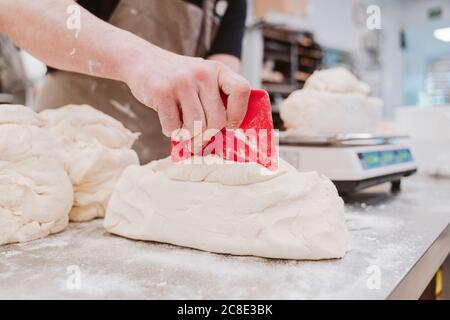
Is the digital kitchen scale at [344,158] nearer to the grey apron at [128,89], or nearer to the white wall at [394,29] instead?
the grey apron at [128,89]

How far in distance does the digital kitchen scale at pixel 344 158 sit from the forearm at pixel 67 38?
0.73 meters

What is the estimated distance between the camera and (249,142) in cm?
89

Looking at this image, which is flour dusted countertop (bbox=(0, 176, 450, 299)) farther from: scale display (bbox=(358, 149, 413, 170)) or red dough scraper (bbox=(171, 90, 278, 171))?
scale display (bbox=(358, 149, 413, 170))

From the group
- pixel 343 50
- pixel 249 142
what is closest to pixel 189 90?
pixel 249 142

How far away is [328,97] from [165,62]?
0.89 m

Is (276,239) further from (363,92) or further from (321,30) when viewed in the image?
(321,30)

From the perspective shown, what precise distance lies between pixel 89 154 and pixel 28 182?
0.62 feet

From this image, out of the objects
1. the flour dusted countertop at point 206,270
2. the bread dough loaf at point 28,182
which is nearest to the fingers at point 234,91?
the flour dusted countertop at point 206,270

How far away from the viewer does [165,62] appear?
31.0 inches

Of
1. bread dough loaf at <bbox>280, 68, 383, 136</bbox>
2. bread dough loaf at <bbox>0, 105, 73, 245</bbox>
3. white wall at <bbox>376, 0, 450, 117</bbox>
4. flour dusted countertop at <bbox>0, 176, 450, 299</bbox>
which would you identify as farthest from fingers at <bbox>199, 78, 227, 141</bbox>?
white wall at <bbox>376, 0, 450, 117</bbox>

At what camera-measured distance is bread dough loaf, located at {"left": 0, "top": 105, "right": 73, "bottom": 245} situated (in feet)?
3.01

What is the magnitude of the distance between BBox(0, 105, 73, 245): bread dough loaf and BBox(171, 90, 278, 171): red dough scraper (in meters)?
0.31

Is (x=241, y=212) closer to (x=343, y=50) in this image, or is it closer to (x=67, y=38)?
(x=67, y=38)
